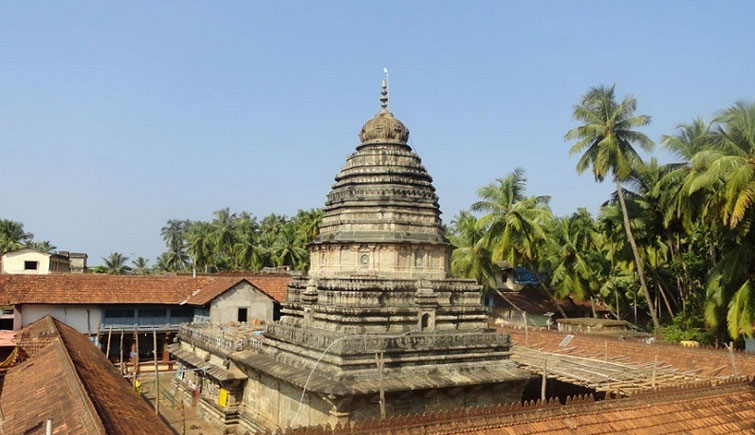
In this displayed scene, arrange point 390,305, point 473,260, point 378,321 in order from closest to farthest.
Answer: point 378,321, point 390,305, point 473,260

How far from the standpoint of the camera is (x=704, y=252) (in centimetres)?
3797

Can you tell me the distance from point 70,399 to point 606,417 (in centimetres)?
1101

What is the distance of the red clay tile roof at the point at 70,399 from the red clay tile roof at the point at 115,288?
15.9 metres

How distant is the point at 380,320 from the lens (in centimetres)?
2064

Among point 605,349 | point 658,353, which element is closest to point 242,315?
point 605,349

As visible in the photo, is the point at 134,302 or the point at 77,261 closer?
the point at 134,302

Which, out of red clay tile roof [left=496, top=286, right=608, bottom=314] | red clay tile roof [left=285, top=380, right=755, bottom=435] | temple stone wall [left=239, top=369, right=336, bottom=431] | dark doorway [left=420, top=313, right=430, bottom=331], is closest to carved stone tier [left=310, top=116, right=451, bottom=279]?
dark doorway [left=420, top=313, right=430, bottom=331]

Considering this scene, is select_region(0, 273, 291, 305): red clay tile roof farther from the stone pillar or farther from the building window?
the stone pillar

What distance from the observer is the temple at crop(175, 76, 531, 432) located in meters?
18.2

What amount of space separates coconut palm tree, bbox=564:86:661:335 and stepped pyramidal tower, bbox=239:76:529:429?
41.9ft

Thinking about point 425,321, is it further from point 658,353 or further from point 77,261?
point 77,261

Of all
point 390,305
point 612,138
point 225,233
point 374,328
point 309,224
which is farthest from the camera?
point 225,233

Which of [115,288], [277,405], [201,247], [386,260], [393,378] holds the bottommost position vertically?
[277,405]

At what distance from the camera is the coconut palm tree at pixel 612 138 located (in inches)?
1288
